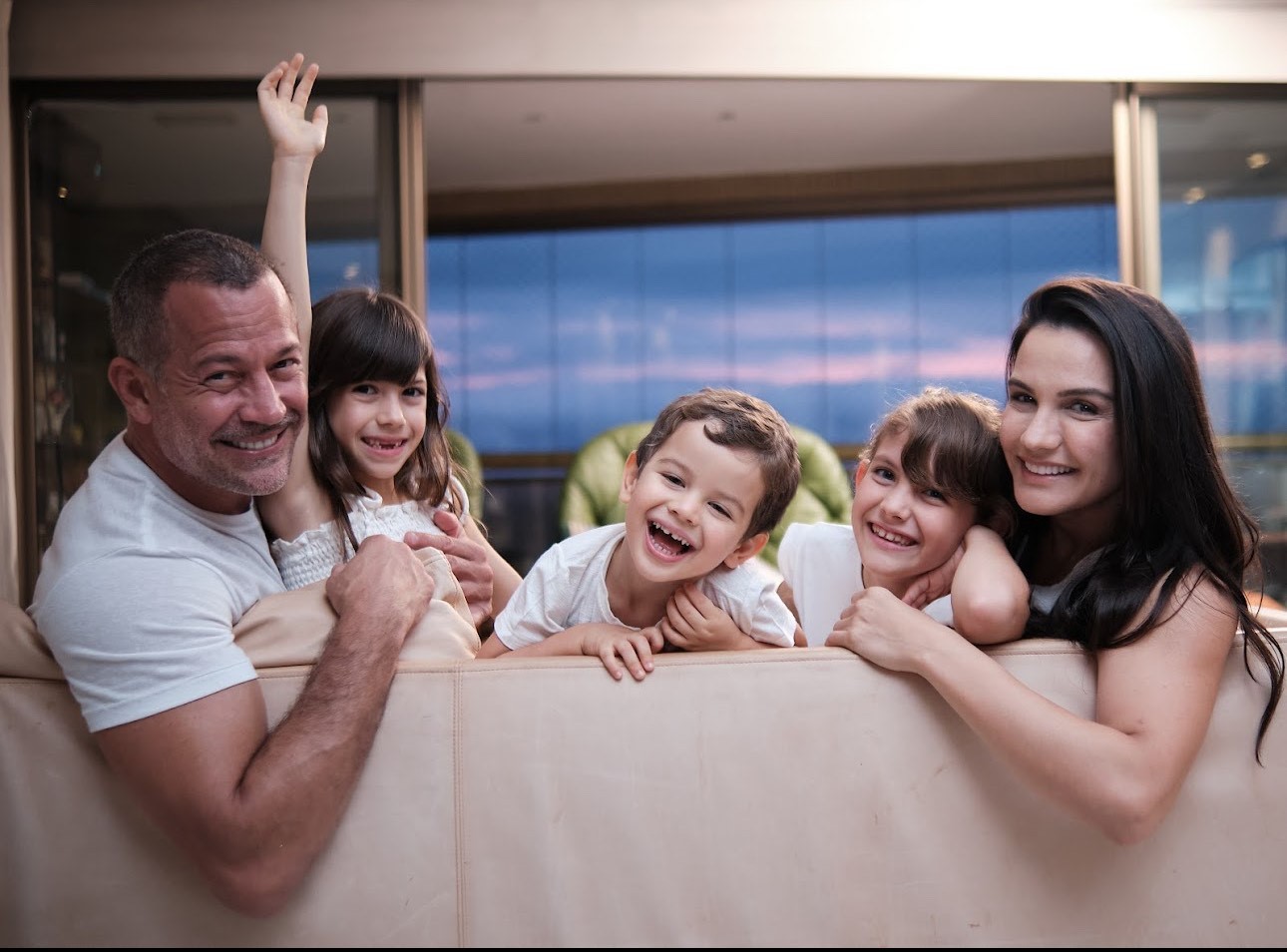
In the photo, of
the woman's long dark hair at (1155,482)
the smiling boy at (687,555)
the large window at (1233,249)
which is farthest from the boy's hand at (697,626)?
the large window at (1233,249)

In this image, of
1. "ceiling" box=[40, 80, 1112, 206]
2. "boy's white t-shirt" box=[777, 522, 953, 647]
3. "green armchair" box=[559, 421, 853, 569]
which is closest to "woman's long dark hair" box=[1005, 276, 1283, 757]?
"boy's white t-shirt" box=[777, 522, 953, 647]

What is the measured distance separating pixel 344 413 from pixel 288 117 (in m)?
0.47

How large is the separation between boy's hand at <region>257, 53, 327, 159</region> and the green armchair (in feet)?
8.92

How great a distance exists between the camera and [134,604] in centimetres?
124

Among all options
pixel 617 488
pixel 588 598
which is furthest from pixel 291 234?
pixel 617 488

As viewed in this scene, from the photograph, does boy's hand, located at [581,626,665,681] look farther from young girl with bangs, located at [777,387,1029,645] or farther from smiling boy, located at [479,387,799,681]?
young girl with bangs, located at [777,387,1029,645]

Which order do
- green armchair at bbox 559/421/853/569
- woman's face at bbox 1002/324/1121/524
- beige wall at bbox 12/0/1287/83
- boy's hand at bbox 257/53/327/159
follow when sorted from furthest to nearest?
green armchair at bbox 559/421/853/569
beige wall at bbox 12/0/1287/83
boy's hand at bbox 257/53/327/159
woman's face at bbox 1002/324/1121/524

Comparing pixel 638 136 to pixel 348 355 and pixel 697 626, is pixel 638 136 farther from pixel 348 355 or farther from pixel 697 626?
pixel 697 626

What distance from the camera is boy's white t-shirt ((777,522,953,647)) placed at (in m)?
1.92

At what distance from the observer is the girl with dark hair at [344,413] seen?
1684 millimetres

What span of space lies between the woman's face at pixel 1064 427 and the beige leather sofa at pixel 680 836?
31 centimetres

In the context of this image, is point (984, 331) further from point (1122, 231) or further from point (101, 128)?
point (101, 128)

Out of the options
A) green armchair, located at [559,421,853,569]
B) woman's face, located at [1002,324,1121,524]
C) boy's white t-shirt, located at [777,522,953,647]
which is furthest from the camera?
green armchair, located at [559,421,853,569]

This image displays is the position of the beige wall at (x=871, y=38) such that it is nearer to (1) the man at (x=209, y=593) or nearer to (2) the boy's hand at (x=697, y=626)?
(1) the man at (x=209, y=593)
